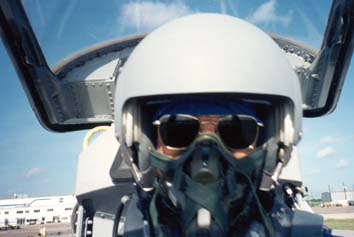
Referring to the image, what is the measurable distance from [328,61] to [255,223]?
1.91 metres

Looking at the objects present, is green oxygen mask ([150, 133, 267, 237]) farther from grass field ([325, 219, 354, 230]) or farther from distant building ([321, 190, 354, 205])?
distant building ([321, 190, 354, 205])

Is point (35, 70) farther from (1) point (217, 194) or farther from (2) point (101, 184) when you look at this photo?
(1) point (217, 194)

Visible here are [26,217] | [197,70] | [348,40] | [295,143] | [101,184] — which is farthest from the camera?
[26,217]

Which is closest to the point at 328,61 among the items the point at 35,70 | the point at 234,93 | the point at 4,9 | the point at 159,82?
the point at 234,93

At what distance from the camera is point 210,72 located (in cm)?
136

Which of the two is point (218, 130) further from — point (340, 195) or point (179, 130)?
point (340, 195)

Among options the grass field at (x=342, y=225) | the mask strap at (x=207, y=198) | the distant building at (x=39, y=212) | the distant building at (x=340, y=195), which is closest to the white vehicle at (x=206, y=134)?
the mask strap at (x=207, y=198)

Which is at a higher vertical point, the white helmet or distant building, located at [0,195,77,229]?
the white helmet

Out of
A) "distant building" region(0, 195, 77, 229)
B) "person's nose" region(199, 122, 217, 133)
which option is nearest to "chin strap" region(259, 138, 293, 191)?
"person's nose" region(199, 122, 217, 133)

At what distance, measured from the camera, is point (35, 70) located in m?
2.78

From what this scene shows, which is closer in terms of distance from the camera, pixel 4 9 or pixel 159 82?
pixel 159 82

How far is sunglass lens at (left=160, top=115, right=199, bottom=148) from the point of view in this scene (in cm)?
146

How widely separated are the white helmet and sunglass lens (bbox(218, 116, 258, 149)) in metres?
0.11

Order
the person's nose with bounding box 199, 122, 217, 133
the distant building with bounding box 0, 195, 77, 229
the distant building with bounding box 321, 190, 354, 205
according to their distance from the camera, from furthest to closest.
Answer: the distant building with bounding box 0, 195, 77, 229, the distant building with bounding box 321, 190, 354, 205, the person's nose with bounding box 199, 122, 217, 133
